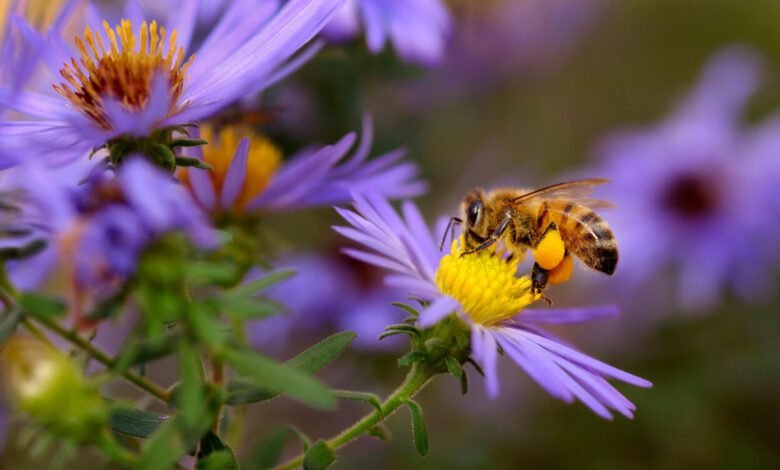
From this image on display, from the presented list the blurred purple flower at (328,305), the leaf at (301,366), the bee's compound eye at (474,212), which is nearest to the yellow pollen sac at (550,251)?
the bee's compound eye at (474,212)

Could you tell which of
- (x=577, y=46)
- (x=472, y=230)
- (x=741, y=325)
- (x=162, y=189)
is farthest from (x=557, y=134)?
(x=162, y=189)

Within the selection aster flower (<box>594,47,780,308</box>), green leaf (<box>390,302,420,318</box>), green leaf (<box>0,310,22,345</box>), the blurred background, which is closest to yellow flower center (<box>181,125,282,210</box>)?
the blurred background

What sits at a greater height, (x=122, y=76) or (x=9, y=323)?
(x=122, y=76)

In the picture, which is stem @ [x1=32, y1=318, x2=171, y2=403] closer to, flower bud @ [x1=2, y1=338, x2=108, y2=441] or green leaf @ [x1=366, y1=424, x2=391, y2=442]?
flower bud @ [x1=2, y1=338, x2=108, y2=441]

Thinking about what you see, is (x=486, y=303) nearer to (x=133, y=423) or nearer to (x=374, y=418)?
(x=374, y=418)

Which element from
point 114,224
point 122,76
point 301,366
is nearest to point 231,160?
point 122,76

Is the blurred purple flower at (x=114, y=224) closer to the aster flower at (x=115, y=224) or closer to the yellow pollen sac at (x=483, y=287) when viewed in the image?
the aster flower at (x=115, y=224)
